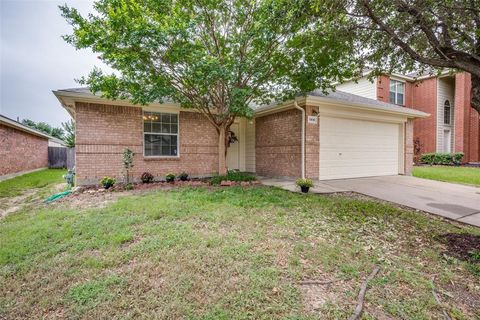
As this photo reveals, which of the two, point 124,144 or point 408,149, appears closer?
point 124,144

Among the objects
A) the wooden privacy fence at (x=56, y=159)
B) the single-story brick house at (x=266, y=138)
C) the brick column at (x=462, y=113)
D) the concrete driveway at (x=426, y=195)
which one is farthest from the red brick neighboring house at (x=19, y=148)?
the brick column at (x=462, y=113)

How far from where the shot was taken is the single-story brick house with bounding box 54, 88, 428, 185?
807 cm

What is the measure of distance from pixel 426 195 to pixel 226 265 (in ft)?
21.7

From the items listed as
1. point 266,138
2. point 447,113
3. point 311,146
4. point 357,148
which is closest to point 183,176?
point 266,138

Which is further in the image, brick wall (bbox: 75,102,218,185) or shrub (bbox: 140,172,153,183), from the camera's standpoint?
shrub (bbox: 140,172,153,183)

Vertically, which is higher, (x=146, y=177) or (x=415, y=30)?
(x=415, y=30)

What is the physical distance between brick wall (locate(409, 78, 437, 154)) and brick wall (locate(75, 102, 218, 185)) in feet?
50.9

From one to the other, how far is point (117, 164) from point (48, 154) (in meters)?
14.4

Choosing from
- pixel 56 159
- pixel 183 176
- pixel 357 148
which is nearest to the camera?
pixel 183 176

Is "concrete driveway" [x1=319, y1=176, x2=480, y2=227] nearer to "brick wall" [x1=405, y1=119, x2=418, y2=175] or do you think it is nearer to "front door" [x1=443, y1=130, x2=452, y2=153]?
"brick wall" [x1=405, y1=119, x2=418, y2=175]

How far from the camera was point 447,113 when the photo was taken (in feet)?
54.9

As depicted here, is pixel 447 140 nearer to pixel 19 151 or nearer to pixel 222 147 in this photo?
pixel 222 147

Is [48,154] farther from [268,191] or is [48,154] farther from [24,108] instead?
[24,108]

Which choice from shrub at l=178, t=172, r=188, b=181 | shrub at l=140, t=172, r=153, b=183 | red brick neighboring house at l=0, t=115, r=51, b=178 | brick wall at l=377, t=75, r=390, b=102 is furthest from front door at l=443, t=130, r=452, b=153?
red brick neighboring house at l=0, t=115, r=51, b=178
